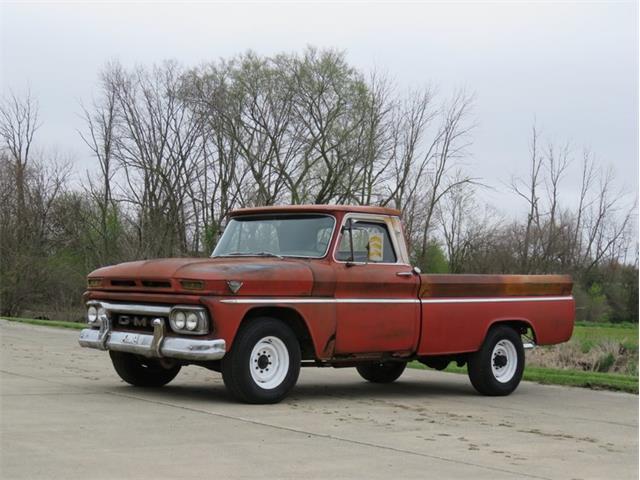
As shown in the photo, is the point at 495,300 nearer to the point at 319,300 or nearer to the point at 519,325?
the point at 519,325

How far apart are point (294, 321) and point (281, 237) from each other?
112 cm

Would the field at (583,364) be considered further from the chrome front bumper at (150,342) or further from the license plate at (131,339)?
the license plate at (131,339)

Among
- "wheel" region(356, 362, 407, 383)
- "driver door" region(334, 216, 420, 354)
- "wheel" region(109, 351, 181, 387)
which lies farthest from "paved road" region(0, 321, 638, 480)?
"driver door" region(334, 216, 420, 354)

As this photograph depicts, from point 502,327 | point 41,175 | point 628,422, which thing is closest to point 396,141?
point 41,175

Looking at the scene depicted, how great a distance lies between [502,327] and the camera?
12570 mm

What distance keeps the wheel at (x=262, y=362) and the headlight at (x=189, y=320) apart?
0.42m

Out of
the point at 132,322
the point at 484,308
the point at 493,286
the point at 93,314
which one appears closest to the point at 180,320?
the point at 132,322

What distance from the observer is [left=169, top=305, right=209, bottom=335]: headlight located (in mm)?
9711

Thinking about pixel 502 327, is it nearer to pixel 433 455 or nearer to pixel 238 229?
pixel 238 229

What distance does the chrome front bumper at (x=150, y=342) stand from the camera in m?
9.59

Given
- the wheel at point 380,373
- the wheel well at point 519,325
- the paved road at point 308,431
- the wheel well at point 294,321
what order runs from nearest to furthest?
the paved road at point 308,431 → the wheel well at point 294,321 → the wheel well at point 519,325 → the wheel at point 380,373

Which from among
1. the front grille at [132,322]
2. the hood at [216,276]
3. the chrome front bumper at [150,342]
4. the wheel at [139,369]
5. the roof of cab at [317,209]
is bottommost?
the wheel at [139,369]

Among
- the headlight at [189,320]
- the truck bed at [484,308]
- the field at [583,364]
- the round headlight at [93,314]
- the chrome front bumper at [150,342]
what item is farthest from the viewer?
the field at [583,364]

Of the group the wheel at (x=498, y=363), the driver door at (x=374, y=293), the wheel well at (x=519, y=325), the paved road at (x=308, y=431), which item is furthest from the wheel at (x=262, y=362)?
the wheel well at (x=519, y=325)
